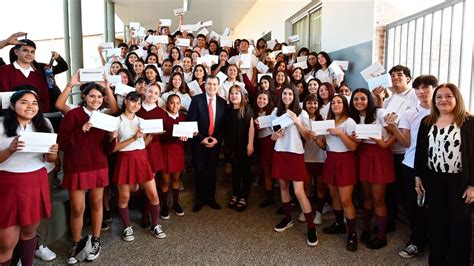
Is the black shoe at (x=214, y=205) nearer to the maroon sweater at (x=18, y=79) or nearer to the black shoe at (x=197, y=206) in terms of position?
the black shoe at (x=197, y=206)

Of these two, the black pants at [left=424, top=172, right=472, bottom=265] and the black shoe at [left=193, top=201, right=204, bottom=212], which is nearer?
the black pants at [left=424, top=172, right=472, bottom=265]

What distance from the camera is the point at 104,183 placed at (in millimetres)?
2742

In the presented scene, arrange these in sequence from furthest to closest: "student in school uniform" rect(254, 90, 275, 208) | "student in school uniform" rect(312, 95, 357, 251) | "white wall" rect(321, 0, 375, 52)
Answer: "white wall" rect(321, 0, 375, 52) → "student in school uniform" rect(254, 90, 275, 208) → "student in school uniform" rect(312, 95, 357, 251)

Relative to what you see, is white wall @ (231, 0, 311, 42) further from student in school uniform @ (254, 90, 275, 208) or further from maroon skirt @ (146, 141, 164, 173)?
maroon skirt @ (146, 141, 164, 173)

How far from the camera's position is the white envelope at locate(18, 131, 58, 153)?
6.89 ft

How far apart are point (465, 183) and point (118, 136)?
2631 mm

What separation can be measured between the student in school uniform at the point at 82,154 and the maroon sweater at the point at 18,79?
539mm

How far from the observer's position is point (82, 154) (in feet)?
8.68

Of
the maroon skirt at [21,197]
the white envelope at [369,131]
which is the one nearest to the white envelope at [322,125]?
the white envelope at [369,131]

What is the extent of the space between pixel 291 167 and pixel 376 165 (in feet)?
2.37

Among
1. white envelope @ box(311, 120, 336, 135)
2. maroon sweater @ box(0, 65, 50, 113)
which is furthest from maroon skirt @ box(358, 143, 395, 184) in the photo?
maroon sweater @ box(0, 65, 50, 113)

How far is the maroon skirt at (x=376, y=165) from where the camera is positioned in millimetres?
2834

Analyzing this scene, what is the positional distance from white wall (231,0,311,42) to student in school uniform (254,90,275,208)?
4376 mm

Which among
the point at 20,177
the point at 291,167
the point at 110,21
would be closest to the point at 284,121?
the point at 291,167
